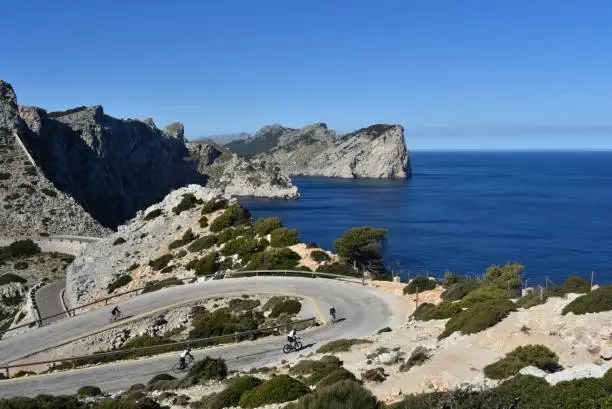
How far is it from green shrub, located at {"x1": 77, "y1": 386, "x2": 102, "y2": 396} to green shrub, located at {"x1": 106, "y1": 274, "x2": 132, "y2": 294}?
1130 inches

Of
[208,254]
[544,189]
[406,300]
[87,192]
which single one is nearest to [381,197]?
[544,189]

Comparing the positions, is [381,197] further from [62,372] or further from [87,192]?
[62,372]

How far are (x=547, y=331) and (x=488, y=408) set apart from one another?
368 inches

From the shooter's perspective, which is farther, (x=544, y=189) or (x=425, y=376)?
(x=544, y=189)

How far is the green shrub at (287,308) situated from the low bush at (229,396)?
15.4 metres

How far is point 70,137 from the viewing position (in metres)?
140

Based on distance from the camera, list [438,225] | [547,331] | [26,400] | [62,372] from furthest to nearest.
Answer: [438,225] → [62,372] → [547,331] → [26,400]

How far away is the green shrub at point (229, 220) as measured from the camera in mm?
51188

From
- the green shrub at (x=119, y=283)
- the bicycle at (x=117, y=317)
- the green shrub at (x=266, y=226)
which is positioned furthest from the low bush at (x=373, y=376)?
the green shrub at (x=119, y=283)

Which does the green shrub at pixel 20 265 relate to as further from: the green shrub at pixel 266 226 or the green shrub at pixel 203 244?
the green shrub at pixel 266 226

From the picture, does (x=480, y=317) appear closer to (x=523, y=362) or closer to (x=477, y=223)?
(x=523, y=362)

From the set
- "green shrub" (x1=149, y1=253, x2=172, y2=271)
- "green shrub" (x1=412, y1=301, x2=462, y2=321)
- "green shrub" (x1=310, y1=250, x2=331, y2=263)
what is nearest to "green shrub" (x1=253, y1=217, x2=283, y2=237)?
"green shrub" (x1=310, y1=250, x2=331, y2=263)

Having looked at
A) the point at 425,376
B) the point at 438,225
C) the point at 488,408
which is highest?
the point at 488,408

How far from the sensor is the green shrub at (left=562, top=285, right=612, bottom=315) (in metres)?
18.1
